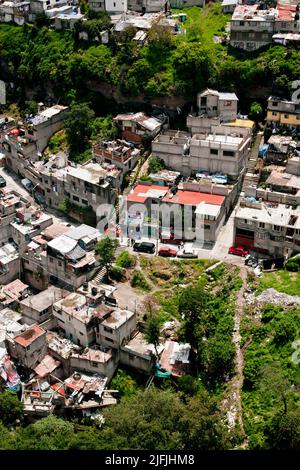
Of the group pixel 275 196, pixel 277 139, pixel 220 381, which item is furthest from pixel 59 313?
pixel 277 139

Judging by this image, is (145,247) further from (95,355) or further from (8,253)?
A: (95,355)

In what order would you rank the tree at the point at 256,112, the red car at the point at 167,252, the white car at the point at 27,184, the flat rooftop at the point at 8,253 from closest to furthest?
the red car at the point at 167,252 < the flat rooftop at the point at 8,253 < the tree at the point at 256,112 < the white car at the point at 27,184

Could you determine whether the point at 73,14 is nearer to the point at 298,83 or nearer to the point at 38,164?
the point at 38,164

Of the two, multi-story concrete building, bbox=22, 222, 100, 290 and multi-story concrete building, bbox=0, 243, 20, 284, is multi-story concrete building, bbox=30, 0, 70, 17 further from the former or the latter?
multi-story concrete building, bbox=0, 243, 20, 284

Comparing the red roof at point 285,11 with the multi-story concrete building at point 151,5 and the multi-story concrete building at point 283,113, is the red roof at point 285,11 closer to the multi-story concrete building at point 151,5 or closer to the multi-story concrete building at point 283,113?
the multi-story concrete building at point 283,113

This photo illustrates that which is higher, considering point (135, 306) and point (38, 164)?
point (38, 164)

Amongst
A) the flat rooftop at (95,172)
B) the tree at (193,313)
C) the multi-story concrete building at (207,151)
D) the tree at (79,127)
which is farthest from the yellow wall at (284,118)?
the tree at (193,313)
